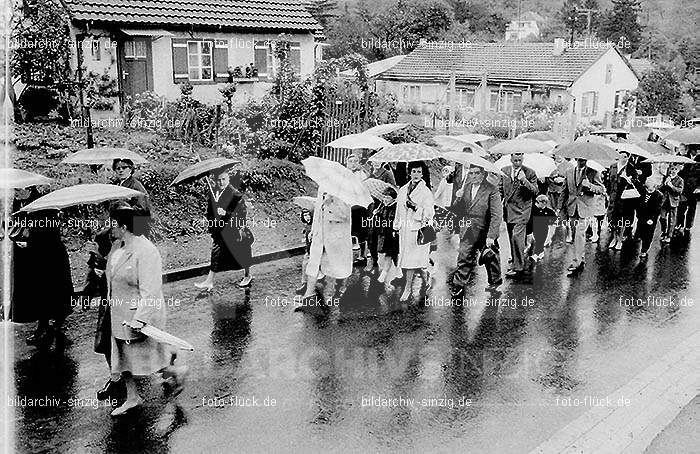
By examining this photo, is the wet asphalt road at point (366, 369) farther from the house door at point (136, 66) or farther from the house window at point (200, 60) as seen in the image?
the house window at point (200, 60)

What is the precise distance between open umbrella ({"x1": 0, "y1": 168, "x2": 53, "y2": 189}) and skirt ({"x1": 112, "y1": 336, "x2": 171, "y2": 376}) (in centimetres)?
227

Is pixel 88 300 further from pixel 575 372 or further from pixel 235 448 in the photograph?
pixel 575 372

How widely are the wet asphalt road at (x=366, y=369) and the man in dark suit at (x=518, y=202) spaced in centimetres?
48

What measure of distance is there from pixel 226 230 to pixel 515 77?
33.7 m

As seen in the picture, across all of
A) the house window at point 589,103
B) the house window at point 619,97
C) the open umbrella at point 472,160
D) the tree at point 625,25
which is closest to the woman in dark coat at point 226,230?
the open umbrella at point 472,160

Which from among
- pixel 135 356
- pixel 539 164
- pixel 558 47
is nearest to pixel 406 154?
pixel 539 164

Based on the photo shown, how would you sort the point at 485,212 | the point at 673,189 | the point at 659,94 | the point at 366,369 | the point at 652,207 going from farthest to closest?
the point at 659,94, the point at 673,189, the point at 652,207, the point at 485,212, the point at 366,369

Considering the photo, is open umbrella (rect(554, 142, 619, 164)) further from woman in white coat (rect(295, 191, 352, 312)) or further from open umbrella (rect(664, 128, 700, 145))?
open umbrella (rect(664, 128, 700, 145))

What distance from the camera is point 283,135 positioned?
15.3 m

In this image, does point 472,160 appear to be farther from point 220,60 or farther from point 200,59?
point 220,60

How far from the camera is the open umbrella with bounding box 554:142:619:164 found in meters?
10.5

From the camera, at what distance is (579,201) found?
1109 cm

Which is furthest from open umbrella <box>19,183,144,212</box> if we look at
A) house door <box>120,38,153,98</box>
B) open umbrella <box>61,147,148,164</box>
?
house door <box>120,38,153,98</box>

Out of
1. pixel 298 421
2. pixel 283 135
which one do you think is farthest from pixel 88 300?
pixel 283 135
